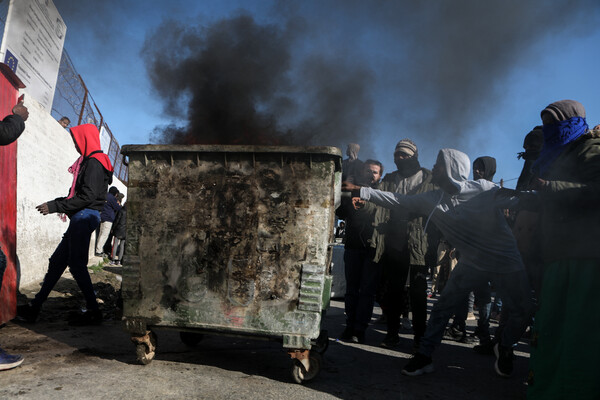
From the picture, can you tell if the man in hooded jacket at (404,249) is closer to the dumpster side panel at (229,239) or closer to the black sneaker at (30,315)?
the dumpster side panel at (229,239)

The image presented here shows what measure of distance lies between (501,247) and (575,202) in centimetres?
127

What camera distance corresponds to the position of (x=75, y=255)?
412cm

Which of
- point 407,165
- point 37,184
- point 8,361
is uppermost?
point 407,165

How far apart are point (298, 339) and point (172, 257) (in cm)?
104

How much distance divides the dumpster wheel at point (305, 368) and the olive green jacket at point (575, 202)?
1.60 metres

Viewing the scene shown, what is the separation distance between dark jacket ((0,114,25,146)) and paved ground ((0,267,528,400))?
1550 millimetres

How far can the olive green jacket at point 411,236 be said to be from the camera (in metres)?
4.16

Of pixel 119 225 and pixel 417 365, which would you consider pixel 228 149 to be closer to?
pixel 417 365

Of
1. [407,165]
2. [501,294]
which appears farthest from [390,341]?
[407,165]

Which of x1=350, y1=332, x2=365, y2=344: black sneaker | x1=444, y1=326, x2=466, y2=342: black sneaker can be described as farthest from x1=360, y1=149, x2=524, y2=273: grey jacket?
x1=444, y1=326, x2=466, y2=342: black sneaker

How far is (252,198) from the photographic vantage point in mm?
2971

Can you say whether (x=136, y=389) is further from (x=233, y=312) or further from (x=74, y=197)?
(x=74, y=197)

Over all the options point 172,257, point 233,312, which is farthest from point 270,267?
point 172,257

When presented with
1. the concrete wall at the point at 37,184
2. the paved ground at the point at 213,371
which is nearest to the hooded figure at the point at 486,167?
the paved ground at the point at 213,371
